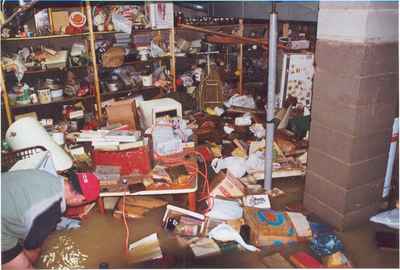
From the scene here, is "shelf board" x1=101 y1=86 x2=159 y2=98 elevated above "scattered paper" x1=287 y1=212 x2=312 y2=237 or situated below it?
above

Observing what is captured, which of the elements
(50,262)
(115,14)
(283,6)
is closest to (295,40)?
(283,6)

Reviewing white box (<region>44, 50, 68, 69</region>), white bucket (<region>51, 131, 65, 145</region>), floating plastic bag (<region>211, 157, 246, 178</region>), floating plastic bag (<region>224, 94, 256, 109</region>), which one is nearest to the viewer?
floating plastic bag (<region>211, 157, 246, 178</region>)

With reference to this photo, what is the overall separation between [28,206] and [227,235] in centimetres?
134

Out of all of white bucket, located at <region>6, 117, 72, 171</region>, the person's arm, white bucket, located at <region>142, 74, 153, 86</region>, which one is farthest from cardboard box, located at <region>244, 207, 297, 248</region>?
white bucket, located at <region>142, 74, 153, 86</region>

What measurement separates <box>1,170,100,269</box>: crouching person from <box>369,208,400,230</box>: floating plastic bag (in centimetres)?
226

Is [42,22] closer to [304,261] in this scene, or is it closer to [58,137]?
[58,137]

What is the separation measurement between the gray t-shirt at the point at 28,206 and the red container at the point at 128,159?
88cm

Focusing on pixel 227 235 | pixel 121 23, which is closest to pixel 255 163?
pixel 227 235

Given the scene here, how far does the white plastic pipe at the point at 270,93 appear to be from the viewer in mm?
2711

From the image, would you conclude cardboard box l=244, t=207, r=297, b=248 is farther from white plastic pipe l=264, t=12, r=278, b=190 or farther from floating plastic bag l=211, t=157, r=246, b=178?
floating plastic bag l=211, t=157, r=246, b=178

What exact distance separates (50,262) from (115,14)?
3.07m

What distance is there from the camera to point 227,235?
8.38 feet

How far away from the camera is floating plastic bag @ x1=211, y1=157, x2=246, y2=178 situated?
3410 mm

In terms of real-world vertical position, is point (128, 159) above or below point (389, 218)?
above
